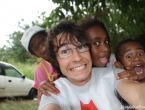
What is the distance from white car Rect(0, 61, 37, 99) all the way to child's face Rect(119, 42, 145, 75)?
20.8 feet

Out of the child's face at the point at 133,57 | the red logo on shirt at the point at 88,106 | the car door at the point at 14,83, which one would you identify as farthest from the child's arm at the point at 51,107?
the car door at the point at 14,83

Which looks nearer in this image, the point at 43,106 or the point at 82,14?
the point at 43,106

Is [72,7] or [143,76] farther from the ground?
[72,7]

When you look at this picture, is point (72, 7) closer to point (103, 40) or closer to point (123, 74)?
point (103, 40)

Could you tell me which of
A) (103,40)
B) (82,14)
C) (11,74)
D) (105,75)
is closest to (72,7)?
(82,14)

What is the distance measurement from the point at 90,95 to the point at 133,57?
1131 mm

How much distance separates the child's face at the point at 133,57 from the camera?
2441mm

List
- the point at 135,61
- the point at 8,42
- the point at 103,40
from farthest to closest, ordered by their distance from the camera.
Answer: the point at 8,42 → the point at 135,61 → the point at 103,40

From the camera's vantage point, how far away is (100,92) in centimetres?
155

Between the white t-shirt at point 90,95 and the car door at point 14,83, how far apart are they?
6928mm

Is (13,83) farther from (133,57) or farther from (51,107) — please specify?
(51,107)

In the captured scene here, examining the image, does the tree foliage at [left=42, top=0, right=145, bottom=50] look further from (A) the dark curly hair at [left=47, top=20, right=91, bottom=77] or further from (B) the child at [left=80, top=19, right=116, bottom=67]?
(A) the dark curly hair at [left=47, top=20, right=91, bottom=77]

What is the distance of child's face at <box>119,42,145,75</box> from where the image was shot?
2.44 meters

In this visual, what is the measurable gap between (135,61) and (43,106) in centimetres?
141
